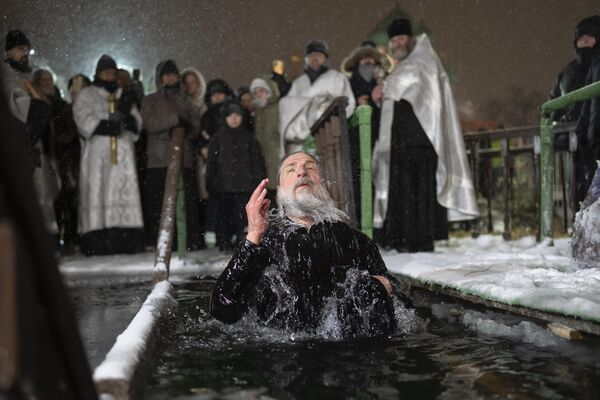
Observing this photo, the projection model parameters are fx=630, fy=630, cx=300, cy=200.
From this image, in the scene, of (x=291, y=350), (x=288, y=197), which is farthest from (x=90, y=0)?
(x=291, y=350)

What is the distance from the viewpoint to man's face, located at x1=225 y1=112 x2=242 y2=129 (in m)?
6.79

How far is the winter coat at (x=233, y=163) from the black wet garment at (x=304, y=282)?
3.74 metres

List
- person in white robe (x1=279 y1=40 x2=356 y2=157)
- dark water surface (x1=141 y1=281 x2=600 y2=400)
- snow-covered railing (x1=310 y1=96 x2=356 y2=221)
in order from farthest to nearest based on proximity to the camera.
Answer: person in white robe (x1=279 y1=40 x2=356 y2=157), snow-covered railing (x1=310 y1=96 x2=356 y2=221), dark water surface (x1=141 y1=281 x2=600 y2=400)

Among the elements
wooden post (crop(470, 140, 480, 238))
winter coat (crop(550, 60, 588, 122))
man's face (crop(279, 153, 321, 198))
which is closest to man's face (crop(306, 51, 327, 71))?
wooden post (crop(470, 140, 480, 238))

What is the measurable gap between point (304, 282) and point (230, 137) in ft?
13.6

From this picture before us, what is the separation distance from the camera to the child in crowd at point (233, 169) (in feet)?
22.1

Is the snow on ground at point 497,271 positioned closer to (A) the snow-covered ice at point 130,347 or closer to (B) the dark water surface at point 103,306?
(B) the dark water surface at point 103,306

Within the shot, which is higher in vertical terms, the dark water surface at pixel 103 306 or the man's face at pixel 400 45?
the man's face at pixel 400 45

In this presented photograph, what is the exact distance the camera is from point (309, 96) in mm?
6824

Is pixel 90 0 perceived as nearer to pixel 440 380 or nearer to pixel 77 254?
pixel 77 254

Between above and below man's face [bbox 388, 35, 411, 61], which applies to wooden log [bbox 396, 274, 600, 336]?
below

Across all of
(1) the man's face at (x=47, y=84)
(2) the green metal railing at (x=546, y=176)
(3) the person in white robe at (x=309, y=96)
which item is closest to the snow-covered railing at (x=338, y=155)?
(3) the person in white robe at (x=309, y=96)

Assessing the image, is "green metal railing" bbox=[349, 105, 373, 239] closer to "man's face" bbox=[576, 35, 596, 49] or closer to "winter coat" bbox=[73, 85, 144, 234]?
"man's face" bbox=[576, 35, 596, 49]

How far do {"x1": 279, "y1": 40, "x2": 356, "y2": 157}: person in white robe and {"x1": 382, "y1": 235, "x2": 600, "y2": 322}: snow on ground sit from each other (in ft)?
6.59
